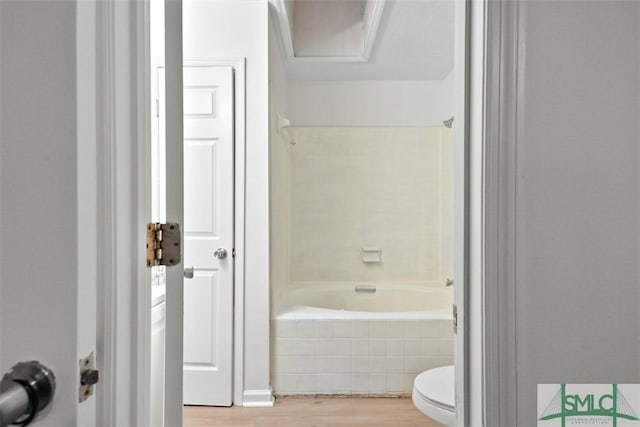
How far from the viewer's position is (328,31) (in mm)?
3645

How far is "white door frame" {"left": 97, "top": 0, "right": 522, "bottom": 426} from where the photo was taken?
2.45ft

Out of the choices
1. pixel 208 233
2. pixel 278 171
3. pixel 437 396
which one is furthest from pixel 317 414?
pixel 278 171

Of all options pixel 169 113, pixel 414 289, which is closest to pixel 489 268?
pixel 169 113

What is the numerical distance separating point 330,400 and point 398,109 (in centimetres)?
259

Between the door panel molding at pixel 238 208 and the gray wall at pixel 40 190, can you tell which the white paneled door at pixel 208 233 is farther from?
the gray wall at pixel 40 190

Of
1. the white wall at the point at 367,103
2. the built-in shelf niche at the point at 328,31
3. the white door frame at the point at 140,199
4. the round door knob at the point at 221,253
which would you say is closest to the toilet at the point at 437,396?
the white door frame at the point at 140,199

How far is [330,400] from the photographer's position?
2.87 metres

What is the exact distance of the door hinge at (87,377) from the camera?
2.24 feet

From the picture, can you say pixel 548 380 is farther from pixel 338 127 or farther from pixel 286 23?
A: pixel 338 127

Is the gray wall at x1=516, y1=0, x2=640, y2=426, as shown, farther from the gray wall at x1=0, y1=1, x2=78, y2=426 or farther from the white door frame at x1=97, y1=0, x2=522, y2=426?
the gray wall at x1=0, y1=1, x2=78, y2=426

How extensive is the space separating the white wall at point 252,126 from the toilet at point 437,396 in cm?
109

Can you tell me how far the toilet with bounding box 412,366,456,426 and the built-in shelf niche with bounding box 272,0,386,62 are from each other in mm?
2451

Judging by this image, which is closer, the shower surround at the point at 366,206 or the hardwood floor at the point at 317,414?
the hardwood floor at the point at 317,414

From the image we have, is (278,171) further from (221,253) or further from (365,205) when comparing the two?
(365,205)
